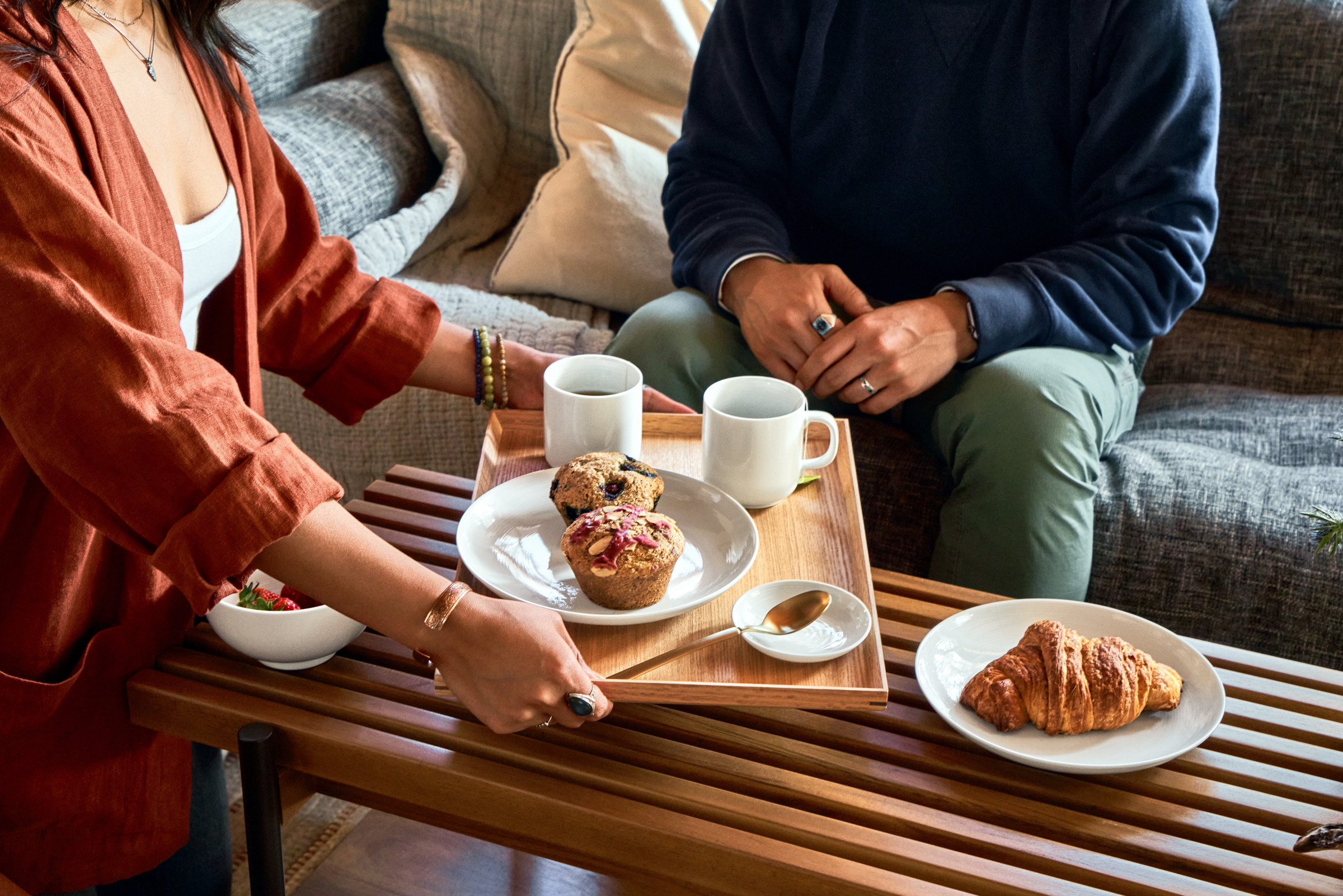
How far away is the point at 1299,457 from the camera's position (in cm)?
150

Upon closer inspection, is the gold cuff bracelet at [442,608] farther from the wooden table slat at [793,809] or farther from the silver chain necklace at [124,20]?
Result: the silver chain necklace at [124,20]

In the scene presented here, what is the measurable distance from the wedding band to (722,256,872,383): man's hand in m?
0.69

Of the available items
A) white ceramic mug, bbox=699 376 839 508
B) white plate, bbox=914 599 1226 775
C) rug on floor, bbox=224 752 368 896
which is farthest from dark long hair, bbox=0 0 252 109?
rug on floor, bbox=224 752 368 896

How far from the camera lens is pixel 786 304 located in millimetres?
1346

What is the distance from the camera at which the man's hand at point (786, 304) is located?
1.34 m

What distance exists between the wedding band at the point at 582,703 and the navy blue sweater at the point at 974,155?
775 mm

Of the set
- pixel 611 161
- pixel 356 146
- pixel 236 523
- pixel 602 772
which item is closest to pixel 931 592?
pixel 602 772

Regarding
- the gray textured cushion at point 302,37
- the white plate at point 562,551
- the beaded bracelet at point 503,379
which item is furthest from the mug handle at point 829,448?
the gray textured cushion at point 302,37

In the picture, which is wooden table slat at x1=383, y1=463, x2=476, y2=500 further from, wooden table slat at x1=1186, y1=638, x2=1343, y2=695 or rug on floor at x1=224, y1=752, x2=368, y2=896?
wooden table slat at x1=1186, y1=638, x2=1343, y2=695

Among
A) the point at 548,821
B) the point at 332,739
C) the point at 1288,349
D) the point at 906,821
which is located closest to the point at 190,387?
the point at 332,739

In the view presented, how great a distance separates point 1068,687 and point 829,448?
0.35 m

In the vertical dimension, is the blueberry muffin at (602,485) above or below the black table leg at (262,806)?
above

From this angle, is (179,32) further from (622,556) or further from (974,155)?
(974,155)

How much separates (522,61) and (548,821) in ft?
5.43
